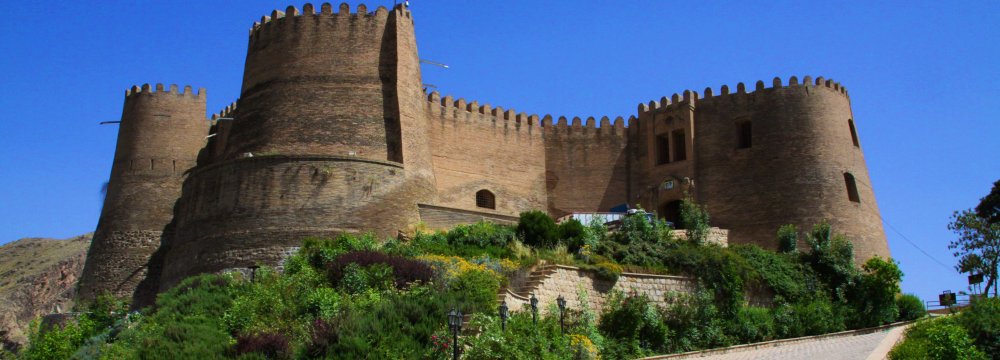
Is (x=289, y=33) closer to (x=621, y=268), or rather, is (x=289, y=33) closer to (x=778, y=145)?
(x=621, y=268)

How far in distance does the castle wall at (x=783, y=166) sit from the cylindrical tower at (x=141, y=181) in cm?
1581

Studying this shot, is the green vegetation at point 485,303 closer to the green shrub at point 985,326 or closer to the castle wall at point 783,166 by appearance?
the green shrub at point 985,326

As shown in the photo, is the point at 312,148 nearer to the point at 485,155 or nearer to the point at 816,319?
the point at 485,155

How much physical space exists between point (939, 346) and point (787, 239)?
11.0 m

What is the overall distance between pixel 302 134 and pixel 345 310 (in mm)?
10375

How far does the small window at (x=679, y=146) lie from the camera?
3431cm

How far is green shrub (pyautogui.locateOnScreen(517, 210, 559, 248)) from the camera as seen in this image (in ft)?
84.7

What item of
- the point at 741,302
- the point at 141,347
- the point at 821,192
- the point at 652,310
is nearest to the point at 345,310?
the point at 141,347

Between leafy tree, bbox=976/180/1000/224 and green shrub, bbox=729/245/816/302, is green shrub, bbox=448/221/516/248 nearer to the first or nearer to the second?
green shrub, bbox=729/245/816/302

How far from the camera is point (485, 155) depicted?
33.3 metres

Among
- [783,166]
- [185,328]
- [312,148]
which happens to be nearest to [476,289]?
[185,328]

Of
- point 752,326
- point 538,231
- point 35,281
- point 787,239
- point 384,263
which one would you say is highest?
point 787,239

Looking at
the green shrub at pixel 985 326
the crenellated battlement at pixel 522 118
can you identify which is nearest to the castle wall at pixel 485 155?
the crenellated battlement at pixel 522 118

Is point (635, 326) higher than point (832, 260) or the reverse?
the reverse
